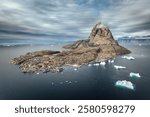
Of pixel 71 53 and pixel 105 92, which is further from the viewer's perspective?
pixel 71 53

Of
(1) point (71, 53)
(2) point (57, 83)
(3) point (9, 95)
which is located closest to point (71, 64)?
(1) point (71, 53)

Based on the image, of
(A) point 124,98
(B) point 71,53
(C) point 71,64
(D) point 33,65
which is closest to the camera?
(A) point 124,98

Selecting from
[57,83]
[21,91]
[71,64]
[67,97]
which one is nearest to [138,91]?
[67,97]

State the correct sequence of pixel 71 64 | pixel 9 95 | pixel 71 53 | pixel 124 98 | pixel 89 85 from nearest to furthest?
1. pixel 124 98
2. pixel 9 95
3. pixel 89 85
4. pixel 71 64
5. pixel 71 53

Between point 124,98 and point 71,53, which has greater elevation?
point 71,53

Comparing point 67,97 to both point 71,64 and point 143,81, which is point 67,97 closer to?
point 143,81

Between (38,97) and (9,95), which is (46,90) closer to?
(38,97)
